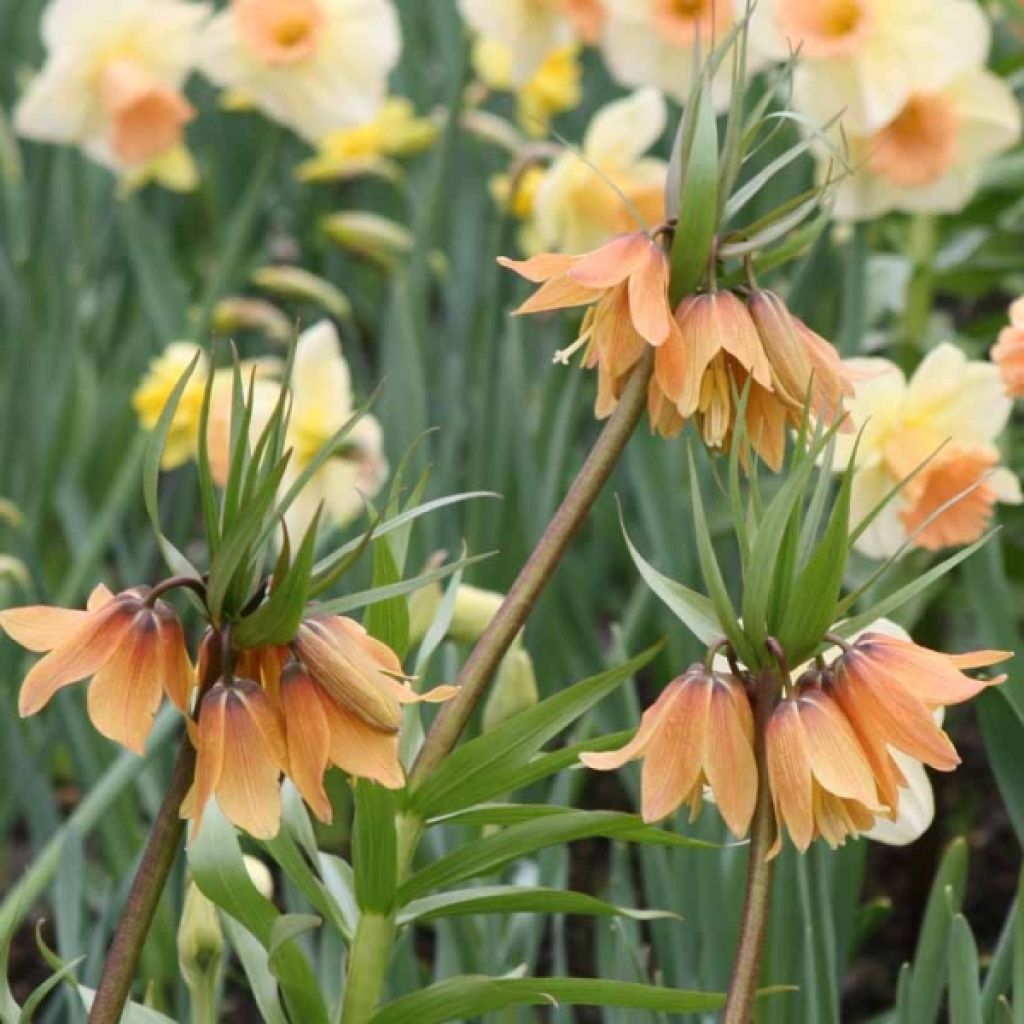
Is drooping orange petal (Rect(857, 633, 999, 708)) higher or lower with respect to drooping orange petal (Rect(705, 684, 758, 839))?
higher

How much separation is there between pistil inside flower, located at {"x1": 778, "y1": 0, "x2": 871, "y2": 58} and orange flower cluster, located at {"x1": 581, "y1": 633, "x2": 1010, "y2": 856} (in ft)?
3.90

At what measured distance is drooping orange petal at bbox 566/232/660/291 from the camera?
0.83 metres

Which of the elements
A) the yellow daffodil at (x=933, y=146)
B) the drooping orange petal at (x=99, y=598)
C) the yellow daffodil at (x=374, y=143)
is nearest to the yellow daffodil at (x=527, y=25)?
the yellow daffodil at (x=374, y=143)

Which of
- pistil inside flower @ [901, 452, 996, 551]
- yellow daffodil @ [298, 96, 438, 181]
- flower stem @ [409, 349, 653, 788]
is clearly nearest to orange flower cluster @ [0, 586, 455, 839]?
flower stem @ [409, 349, 653, 788]

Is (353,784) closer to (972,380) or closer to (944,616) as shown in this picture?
(972,380)

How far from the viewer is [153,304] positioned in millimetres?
2514

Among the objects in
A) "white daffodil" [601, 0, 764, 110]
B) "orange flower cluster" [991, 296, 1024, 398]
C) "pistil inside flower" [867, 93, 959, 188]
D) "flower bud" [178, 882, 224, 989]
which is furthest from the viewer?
"white daffodil" [601, 0, 764, 110]

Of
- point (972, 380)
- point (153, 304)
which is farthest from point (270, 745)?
point (153, 304)

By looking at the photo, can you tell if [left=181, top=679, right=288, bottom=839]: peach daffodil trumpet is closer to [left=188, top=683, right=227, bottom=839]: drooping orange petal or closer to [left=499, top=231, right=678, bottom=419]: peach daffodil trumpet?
[left=188, top=683, right=227, bottom=839]: drooping orange petal

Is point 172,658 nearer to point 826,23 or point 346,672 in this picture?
point 346,672

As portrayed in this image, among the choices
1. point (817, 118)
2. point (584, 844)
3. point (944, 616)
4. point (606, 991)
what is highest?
point (817, 118)

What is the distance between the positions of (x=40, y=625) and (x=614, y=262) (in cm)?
29

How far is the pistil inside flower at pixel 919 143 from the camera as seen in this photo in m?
1.98

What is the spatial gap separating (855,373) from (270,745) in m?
0.34
